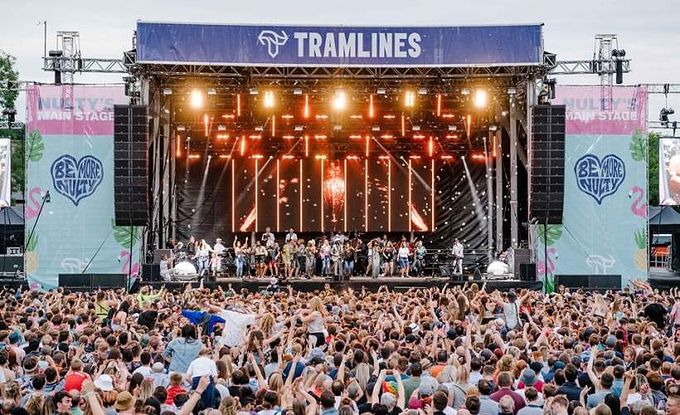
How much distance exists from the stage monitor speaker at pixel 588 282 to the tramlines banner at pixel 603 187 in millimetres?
987

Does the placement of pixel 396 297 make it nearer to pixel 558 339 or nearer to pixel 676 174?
pixel 558 339

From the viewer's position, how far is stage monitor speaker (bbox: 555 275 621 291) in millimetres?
25906

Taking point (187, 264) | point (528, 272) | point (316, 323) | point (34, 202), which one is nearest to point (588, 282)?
point (528, 272)

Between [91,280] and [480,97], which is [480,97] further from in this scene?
[91,280]

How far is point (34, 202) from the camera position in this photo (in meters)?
27.0

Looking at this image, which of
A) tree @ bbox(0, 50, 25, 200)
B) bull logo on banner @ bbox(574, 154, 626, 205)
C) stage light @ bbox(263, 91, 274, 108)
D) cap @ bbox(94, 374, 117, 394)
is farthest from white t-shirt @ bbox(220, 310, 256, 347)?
Answer: tree @ bbox(0, 50, 25, 200)

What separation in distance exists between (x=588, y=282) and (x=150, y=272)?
35.0ft

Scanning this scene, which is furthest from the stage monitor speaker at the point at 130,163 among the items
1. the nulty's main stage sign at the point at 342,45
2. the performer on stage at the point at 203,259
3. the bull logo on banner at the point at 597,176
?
the bull logo on banner at the point at 597,176

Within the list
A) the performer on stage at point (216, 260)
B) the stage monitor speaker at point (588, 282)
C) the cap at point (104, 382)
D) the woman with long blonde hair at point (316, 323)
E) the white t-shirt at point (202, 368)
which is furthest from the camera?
the performer on stage at point (216, 260)

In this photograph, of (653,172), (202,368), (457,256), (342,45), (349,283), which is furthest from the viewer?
(653,172)

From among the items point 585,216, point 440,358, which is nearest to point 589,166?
point 585,216

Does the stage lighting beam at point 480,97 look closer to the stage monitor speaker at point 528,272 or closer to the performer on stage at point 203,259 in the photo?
the stage monitor speaker at point 528,272

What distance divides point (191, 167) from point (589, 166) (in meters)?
11.5

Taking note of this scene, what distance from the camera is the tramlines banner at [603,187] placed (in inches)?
1069
